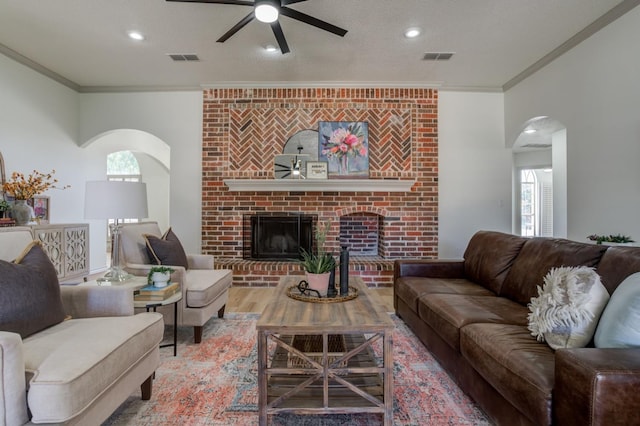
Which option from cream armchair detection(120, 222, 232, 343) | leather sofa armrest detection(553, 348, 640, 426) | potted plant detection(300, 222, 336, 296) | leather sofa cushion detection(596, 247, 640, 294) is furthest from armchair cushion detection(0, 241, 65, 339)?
leather sofa cushion detection(596, 247, 640, 294)

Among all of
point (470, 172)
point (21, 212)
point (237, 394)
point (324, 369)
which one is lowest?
point (237, 394)

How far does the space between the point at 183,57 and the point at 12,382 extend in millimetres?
3605

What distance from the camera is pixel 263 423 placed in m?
1.55

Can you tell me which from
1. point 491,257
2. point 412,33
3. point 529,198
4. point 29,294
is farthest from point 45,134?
point 529,198

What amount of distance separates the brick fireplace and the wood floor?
1.47ft

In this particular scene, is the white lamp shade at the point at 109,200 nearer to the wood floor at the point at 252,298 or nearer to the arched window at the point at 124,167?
the wood floor at the point at 252,298

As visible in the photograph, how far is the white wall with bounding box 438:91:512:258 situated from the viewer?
4.69 metres

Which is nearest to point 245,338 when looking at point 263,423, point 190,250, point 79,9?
point 263,423

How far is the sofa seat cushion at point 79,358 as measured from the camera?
1145mm

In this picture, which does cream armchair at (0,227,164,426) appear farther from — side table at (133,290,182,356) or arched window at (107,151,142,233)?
arched window at (107,151,142,233)

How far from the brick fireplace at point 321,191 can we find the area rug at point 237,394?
2.18m

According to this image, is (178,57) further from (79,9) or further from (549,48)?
(549,48)

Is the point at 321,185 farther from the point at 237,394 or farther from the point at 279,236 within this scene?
the point at 237,394

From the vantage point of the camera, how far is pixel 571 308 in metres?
1.39
